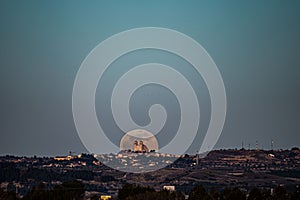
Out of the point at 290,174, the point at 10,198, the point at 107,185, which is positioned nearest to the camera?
the point at 10,198

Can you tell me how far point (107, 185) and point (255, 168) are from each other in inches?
2481

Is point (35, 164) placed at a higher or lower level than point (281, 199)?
higher

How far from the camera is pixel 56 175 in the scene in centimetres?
15238

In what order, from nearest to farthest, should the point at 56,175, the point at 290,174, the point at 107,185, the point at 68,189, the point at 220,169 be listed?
the point at 68,189 → the point at 107,185 → the point at 56,175 → the point at 290,174 → the point at 220,169

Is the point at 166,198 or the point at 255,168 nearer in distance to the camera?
the point at 166,198

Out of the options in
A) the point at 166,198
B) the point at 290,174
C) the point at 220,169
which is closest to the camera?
the point at 166,198

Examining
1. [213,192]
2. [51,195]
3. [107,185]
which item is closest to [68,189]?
[51,195]

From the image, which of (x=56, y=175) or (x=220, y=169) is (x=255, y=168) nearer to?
(x=220, y=169)

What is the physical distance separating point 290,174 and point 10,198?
113 meters

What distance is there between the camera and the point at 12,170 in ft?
507

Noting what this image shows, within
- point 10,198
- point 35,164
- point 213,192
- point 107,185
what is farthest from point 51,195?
point 35,164

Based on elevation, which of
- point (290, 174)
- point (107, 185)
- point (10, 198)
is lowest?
point (10, 198)

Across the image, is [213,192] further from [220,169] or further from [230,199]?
[220,169]

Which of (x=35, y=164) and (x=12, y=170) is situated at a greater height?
(x=35, y=164)
